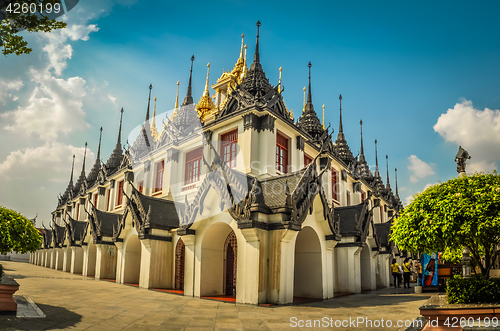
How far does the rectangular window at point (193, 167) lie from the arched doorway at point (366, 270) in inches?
454

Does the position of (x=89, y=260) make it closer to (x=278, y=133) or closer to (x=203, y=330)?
(x=278, y=133)

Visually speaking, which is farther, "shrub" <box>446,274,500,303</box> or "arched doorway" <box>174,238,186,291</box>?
"arched doorway" <box>174,238,186,291</box>

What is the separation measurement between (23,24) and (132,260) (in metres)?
16.9

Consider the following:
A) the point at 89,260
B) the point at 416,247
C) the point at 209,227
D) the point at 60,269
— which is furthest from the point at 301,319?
the point at 60,269

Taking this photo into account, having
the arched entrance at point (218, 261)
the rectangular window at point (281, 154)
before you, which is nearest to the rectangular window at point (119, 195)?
the rectangular window at point (281, 154)

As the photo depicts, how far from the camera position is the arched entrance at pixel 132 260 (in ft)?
71.4

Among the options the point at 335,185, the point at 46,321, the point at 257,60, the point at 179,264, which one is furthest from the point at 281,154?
the point at 46,321

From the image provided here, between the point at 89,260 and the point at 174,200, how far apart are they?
11.1 m

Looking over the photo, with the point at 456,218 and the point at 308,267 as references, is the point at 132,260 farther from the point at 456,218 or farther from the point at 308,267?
the point at 456,218

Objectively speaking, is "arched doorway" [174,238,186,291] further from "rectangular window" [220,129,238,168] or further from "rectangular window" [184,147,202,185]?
"rectangular window" [220,129,238,168]

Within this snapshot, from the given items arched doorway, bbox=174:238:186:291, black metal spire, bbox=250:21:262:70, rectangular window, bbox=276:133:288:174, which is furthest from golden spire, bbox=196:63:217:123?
arched doorway, bbox=174:238:186:291

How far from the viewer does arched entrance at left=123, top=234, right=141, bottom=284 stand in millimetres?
21750

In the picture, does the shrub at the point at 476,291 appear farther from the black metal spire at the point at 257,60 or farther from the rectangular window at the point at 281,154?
the black metal spire at the point at 257,60

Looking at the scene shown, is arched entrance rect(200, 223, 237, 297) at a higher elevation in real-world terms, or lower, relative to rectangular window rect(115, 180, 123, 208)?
lower
